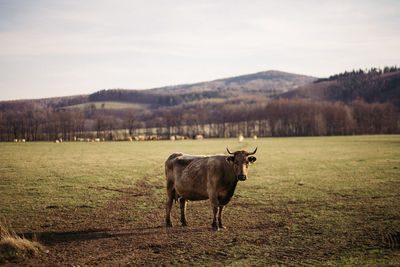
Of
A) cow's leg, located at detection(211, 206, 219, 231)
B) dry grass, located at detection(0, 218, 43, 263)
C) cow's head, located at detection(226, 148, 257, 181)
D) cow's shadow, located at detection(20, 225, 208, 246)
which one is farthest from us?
cow's leg, located at detection(211, 206, 219, 231)

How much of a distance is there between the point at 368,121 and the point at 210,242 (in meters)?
125

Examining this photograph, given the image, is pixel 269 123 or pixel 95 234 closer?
pixel 95 234

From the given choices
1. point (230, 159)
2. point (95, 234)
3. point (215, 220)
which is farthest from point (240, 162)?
point (95, 234)

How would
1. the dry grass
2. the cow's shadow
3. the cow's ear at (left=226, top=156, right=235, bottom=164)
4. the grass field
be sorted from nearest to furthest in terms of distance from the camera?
the dry grass < the grass field < the cow's shadow < the cow's ear at (left=226, top=156, right=235, bottom=164)

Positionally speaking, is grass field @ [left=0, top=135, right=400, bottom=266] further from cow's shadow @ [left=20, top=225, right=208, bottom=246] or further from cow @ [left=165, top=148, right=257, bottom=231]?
cow @ [left=165, top=148, right=257, bottom=231]

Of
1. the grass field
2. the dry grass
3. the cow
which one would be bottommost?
the grass field

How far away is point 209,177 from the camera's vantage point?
10.6 metres

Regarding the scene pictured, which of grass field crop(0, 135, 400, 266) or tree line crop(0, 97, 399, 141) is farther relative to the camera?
tree line crop(0, 97, 399, 141)

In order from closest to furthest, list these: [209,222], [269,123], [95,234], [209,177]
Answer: [95,234]
[209,177]
[209,222]
[269,123]

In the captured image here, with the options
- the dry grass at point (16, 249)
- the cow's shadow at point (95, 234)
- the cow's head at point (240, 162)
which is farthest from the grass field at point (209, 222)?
the cow's head at point (240, 162)

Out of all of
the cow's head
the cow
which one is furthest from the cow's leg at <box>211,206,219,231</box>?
the cow's head

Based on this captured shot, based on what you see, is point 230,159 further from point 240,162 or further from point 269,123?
point 269,123

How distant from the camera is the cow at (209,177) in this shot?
33.8ft

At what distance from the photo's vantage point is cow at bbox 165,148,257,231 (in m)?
10.3
